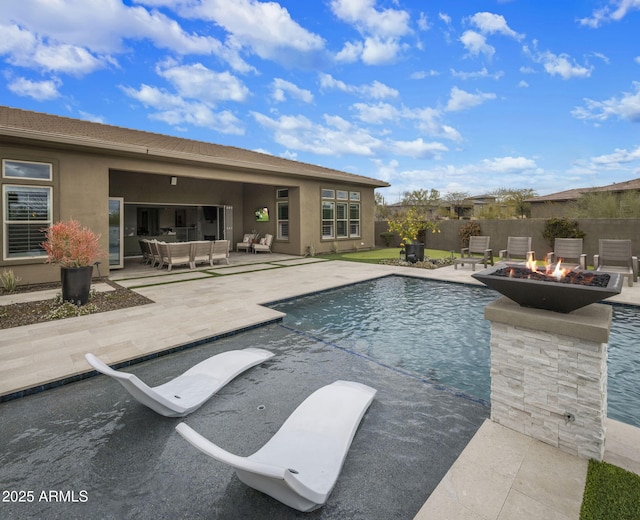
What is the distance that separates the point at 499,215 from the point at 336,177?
12.2m

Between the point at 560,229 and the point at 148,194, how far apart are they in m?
16.4

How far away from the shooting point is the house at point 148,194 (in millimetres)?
7922

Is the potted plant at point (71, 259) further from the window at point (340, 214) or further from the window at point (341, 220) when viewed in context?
the window at point (341, 220)

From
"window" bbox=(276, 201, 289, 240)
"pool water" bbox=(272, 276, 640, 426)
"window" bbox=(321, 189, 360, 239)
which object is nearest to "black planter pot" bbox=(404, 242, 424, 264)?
"pool water" bbox=(272, 276, 640, 426)

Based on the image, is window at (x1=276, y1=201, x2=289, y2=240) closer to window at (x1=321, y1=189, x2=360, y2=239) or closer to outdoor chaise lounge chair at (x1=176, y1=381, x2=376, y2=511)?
window at (x1=321, y1=189, x2=360, y2=239)

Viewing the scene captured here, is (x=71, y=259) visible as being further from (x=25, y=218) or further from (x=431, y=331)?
(x=431, y=331)

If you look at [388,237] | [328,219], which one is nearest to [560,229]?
[388,237]

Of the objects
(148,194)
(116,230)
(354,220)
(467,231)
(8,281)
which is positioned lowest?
(8,281)

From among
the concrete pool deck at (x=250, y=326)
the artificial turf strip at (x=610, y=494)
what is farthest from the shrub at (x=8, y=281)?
the artificial turf strip at (x=610, y=494)

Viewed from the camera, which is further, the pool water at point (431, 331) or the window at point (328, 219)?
the window at point (328, 219)

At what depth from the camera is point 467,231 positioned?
619 inches

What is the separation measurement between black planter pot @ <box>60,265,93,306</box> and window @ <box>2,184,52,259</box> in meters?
2.74

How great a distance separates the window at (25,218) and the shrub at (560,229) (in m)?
16.3

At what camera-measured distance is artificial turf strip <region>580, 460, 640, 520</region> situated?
177 cm
